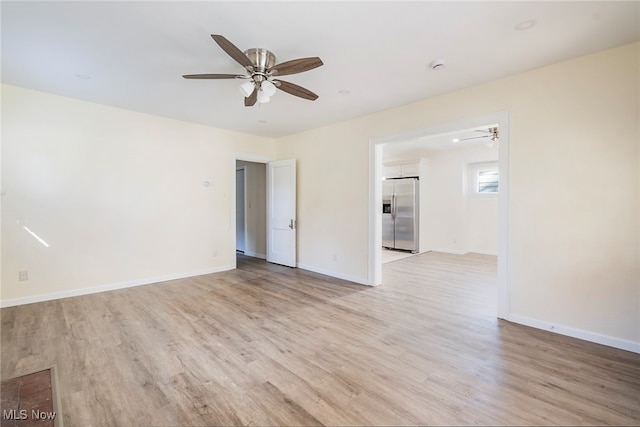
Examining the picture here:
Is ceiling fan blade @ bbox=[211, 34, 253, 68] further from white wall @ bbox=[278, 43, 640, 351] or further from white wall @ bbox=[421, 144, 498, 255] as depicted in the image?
A: white wall @ bbox=[421, 144, 498, 255]

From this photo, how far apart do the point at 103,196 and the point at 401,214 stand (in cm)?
643

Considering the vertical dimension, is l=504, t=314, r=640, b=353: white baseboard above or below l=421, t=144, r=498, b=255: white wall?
below

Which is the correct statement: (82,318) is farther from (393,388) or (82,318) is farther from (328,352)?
(393,388)

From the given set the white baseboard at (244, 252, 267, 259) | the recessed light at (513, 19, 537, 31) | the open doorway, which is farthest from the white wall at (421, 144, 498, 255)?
the recessed light at (513, 19, 537, 31)

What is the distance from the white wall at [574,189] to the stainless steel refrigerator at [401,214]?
3.97 m

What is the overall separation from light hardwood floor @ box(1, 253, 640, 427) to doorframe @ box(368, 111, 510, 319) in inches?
21.1

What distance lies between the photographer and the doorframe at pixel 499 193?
313cm

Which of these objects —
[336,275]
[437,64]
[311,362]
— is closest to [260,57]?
[437,64]

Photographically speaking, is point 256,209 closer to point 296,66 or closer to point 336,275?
point 336,275

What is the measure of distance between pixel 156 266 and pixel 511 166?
5.31m

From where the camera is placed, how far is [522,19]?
6.91 feet

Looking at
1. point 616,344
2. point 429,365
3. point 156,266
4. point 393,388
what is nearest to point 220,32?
point 393,388

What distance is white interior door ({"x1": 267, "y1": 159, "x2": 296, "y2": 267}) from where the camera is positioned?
5684 millimetres

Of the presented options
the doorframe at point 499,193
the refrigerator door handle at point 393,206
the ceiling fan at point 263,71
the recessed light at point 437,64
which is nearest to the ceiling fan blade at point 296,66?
the ceiling fan at point 263,71
